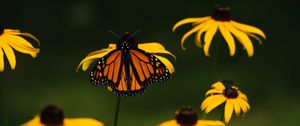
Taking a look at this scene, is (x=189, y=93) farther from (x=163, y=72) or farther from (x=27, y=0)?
(x=163, y=72)

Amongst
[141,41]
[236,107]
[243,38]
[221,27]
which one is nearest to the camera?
[236,107]

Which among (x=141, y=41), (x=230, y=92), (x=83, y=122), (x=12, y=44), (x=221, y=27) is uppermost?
(x=141, y=41)

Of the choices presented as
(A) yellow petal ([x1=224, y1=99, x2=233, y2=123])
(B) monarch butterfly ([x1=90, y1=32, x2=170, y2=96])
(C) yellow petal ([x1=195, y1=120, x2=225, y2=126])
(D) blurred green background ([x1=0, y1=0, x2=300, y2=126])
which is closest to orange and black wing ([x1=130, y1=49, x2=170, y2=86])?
(B) monarch butterfly ([x1=90, y1=32, x2=170, y2=96])

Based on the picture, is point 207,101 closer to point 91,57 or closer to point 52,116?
point 91,57

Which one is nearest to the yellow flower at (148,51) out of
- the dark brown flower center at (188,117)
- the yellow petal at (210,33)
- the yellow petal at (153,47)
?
the yellow petal at (153,47)

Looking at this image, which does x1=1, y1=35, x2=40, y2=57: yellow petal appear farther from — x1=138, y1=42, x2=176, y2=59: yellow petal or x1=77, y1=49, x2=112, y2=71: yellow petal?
x1=138, y1=42, x2=176, y2=59: yellow petal

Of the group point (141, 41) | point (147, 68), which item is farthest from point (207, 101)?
point (141, 41)
